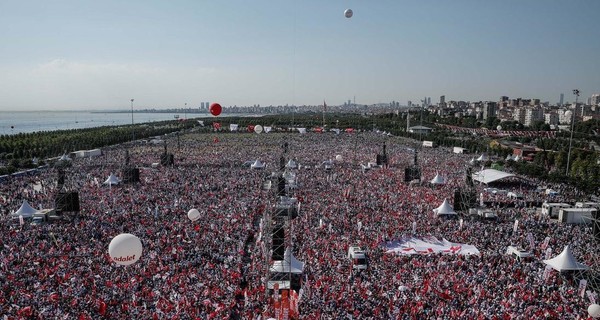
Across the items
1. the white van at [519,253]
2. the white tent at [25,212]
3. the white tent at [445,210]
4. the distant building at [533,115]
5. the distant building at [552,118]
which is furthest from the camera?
the distant building at [533,115]

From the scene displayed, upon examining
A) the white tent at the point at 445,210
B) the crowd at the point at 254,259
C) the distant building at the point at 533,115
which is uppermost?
the distant building at the point at 533,115

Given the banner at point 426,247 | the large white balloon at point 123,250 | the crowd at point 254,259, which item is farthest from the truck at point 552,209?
the large white balloon at point 123,250

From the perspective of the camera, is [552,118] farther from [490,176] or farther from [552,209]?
[552,209]

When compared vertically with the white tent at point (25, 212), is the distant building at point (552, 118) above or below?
above

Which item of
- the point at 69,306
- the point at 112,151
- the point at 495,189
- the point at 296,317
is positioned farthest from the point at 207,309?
the point at 112,151

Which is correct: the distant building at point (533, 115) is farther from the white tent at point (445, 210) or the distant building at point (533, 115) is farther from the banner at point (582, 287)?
the banner at point (582, 287)

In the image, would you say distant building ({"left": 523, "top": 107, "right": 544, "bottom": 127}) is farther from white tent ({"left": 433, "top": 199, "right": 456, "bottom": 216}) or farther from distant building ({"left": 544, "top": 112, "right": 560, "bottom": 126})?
white tent ({"left": 433, "top": 199, "right": 456, "bottom": 216})

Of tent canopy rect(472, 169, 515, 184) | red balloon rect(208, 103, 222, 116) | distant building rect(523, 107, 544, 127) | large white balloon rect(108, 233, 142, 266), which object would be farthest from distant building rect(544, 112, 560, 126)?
large white balloon rect(108, 233, 142, 266)

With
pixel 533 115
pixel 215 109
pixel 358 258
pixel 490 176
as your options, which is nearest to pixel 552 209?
pixel 490 176
